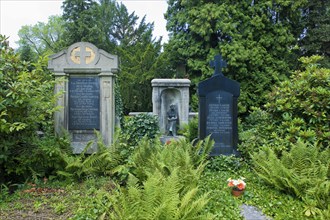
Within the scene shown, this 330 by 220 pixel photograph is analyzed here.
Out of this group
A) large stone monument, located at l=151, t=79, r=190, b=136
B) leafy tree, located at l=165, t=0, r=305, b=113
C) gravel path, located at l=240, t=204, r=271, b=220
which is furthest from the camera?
Result: leafy tree, located at l=165, t=0, r=305, b=113

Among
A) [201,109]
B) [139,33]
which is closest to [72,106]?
[201,109]

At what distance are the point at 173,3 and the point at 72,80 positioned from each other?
48.6 feet

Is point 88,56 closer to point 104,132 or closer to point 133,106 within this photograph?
point 104,132

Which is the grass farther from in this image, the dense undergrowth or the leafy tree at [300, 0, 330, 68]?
the leafy tree at [300, 0, 330, 68]

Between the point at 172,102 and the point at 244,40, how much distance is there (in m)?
8.50

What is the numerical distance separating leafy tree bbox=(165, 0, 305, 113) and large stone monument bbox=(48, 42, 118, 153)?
37.2 feet

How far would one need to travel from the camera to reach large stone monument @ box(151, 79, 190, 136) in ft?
35.5

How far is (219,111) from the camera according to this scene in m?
6.28

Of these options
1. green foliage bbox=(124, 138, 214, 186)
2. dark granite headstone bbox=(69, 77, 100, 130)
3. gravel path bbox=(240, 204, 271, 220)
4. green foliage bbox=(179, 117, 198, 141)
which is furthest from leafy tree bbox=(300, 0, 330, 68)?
gravel path bbox=(240, 204, 271, 220)

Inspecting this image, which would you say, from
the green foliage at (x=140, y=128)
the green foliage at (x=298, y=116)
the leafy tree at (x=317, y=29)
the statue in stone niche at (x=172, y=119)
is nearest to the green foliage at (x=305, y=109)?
the green foliage at (x=298, y=116)

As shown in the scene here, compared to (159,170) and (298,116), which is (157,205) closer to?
(159,170)

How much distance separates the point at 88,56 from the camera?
6875mm

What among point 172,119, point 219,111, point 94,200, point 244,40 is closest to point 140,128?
point 219,111

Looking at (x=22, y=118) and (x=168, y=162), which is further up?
(x=22, y=118)
